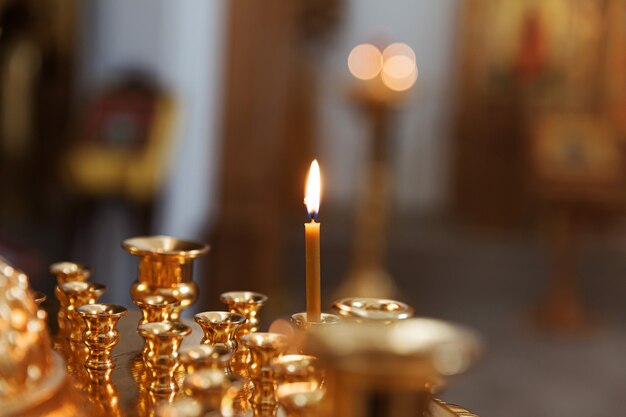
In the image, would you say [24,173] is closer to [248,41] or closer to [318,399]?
[248,41]

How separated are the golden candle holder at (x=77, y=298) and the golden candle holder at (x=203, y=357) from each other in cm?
26

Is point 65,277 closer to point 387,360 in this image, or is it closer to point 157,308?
point 157,308

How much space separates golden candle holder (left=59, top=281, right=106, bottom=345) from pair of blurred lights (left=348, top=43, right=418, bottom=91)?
4.10 m

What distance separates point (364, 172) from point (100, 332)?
577cm

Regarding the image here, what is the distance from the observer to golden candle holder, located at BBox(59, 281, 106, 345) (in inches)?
40.4

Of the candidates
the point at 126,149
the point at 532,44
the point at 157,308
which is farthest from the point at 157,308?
the point at 532,44

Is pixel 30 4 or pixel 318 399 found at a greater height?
pixel 30 4

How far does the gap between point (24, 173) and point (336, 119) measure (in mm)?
3748

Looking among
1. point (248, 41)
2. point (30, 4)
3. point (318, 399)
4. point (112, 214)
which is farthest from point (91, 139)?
point (318, 399)

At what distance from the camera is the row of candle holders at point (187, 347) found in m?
0.77

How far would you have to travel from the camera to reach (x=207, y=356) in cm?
77

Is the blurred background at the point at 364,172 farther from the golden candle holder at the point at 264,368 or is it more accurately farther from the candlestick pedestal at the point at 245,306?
the golden candle holder at the point at 264,368

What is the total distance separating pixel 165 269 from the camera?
104 cm

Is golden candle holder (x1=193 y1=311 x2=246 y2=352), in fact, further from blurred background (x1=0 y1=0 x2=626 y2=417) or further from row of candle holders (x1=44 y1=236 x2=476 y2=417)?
blurred background (x1=0 y1=0 x2=626 y2=417)
